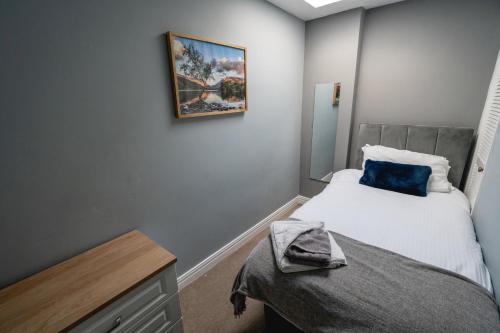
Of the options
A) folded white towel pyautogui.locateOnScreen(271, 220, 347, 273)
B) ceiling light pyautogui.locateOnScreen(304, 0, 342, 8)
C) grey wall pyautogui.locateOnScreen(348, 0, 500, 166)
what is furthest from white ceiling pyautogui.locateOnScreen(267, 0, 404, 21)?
folded white towel pyautogui.locateOnScreen(271, 220, 347, 273)

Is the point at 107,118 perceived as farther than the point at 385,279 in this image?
Yes

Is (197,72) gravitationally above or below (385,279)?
above

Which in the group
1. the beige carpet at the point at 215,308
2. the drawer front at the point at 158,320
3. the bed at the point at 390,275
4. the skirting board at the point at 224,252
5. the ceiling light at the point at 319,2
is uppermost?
the ceiling light at the point at 319,2

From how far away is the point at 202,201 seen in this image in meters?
1.92

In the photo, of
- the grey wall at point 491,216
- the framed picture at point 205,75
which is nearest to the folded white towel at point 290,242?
the grey wall at point 491,216

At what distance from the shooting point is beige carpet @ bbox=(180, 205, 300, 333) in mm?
1569

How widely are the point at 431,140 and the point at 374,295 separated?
1967 mm

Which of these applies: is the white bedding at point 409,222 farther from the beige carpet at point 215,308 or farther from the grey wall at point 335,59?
the grey wall at point 335,59

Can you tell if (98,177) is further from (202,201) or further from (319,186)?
(319,186)

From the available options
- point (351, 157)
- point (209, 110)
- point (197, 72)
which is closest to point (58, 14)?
point (197, 72)

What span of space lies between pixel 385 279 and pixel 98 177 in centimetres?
165

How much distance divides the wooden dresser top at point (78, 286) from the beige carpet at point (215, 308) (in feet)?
2.37

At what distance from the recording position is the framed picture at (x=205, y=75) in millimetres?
1511

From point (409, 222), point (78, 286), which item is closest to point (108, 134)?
point (78, 286)
